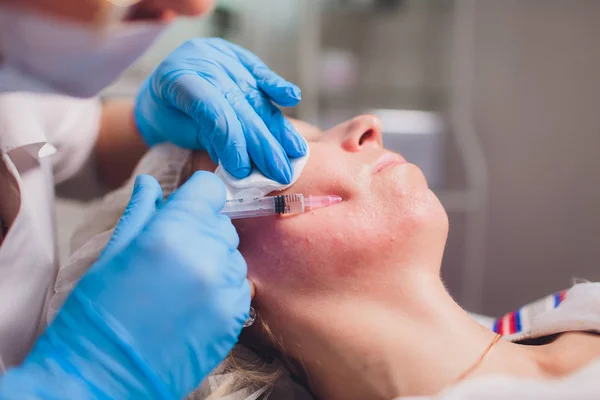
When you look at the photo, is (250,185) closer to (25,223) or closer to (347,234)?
(347,234)

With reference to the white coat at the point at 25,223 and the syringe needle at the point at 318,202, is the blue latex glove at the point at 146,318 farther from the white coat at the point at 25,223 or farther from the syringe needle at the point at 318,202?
the white coat at the point at 25,223

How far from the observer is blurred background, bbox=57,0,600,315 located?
2336 millimetres

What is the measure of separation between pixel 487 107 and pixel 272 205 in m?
2.09

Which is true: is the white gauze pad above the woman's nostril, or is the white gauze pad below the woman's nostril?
below

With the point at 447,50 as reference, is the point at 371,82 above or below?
below

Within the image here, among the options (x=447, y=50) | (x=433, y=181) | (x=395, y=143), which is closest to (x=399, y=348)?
(x=395, y=143)

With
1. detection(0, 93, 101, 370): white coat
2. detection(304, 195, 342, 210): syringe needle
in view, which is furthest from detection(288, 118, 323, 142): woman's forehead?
detection(0, 93, 101, 370): white coat

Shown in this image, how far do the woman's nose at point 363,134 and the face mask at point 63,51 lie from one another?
45 centimetres

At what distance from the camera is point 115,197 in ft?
3.38

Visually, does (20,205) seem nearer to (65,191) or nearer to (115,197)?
(115,197)

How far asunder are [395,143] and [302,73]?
0.58 meters

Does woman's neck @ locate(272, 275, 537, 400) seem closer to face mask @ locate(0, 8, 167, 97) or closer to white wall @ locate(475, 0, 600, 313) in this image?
face mask @ locate(0, 8, 167, 97)

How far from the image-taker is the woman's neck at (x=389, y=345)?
0.77m

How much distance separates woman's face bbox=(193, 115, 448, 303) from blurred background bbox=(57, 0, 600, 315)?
1.41m
